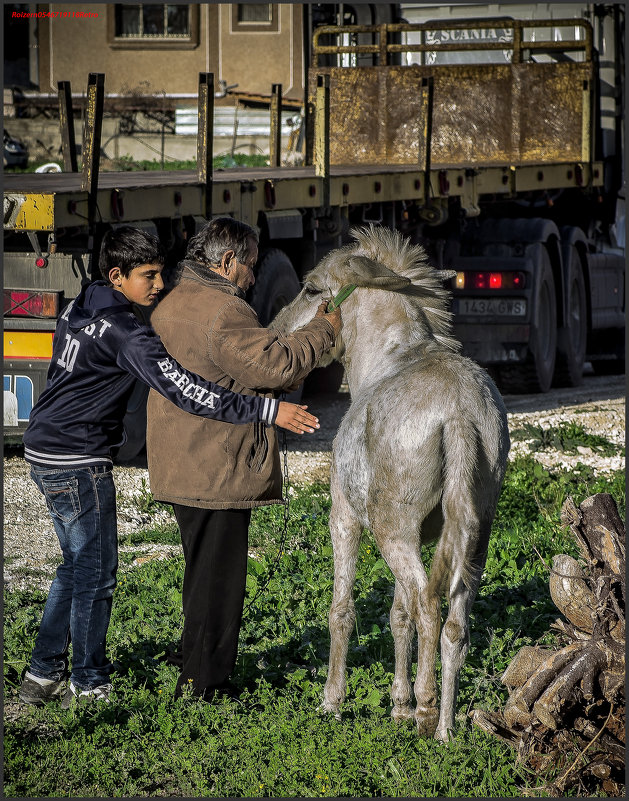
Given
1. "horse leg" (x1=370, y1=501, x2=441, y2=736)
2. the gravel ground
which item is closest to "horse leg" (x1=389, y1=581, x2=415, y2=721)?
"horse leg" (x1=370, y1=501, x2=441, y2=736)

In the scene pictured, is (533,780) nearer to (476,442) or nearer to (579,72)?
(476,442)

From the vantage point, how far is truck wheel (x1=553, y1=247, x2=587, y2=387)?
42.2 ft

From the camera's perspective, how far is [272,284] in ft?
30.8

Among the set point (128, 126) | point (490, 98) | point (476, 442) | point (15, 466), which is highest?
point (128, 126)

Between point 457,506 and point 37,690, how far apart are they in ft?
6.15

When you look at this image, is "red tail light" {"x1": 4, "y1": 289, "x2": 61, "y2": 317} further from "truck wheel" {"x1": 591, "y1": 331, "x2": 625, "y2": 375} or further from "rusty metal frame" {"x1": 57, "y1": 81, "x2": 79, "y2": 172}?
"truck wheel" {"x1": 591, "y1": 331, "x2": 625, "y2": 375}

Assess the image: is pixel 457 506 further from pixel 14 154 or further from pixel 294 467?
pixel 14 154

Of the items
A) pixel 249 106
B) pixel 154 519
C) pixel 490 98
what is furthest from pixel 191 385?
pixel 249 106

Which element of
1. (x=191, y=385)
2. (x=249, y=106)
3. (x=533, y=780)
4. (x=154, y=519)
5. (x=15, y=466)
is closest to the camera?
(x=533, y=780)

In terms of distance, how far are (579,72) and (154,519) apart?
7.78 m

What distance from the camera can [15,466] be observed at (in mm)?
8586

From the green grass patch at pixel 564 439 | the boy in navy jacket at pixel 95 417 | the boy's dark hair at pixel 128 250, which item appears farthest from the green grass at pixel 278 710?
the green grass patch at pixel 564 439

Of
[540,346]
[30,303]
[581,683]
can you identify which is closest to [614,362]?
[540,346]

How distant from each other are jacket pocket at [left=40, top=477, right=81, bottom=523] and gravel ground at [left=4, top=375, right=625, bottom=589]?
1828mm
